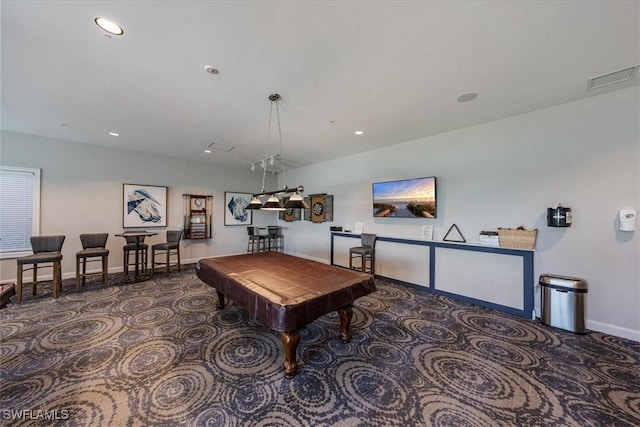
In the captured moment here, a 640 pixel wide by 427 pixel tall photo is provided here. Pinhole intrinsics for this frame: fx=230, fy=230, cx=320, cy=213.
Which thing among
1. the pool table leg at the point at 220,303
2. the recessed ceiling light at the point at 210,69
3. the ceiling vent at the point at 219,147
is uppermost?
the ceiling vent at the point at 219,147

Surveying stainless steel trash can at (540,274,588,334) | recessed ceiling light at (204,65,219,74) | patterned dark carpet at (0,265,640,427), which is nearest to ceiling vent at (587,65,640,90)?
stainless steel trash can at (540,274,588,334)

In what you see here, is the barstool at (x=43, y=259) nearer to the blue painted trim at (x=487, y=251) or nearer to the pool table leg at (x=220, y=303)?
the pool table leg at (x=220, y=303)

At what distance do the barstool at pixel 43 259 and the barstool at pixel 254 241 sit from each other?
393cm

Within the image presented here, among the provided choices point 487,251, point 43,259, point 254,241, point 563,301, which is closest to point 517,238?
point 487,251

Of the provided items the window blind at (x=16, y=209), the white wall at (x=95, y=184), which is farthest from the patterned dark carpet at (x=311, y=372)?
the white wall at (x=95, y=184)

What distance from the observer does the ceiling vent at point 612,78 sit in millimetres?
2412

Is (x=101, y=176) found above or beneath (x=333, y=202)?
above

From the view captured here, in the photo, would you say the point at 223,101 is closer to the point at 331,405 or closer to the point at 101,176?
the point at 331,405

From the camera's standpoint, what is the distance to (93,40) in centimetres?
204

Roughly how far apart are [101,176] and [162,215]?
146cm

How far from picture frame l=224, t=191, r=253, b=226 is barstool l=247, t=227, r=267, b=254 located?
0.49m

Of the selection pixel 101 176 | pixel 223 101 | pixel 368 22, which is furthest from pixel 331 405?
pixel 101 176

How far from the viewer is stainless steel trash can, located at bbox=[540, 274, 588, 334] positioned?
285 cm

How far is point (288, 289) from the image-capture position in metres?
2.23
